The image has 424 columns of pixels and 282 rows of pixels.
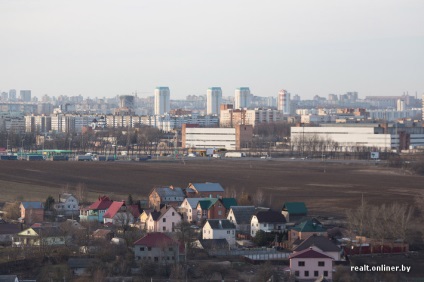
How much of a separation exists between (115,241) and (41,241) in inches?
51.3

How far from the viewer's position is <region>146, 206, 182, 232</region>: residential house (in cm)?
2017

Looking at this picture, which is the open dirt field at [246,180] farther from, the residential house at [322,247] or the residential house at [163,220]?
the residential house at [322,247]

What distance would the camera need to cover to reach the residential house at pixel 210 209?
22031mm

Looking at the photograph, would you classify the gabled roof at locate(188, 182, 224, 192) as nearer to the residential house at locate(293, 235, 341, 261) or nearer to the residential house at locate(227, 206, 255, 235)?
the residential house at locate(227, 206, 255, 235)

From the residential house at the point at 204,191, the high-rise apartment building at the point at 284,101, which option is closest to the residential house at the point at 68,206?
the residential house at the point at 204,191

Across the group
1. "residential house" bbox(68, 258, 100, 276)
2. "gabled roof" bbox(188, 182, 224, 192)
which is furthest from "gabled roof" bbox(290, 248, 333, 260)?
"gabled roof" bbox(188, 182, 224, 192)

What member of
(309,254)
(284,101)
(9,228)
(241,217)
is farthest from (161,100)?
(309,254)

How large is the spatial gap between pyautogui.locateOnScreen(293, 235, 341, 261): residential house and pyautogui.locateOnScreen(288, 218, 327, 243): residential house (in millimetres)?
2033

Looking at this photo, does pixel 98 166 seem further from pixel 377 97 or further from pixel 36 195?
pixel 377 97

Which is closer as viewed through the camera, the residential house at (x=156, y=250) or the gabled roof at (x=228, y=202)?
the residential house at (x=156, y=250)

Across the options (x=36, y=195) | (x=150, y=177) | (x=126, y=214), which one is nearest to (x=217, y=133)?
(x=150, y=177)

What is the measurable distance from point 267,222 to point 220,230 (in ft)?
4.60

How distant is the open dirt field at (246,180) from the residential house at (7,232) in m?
6.35

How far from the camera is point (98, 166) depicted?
39.6 m
